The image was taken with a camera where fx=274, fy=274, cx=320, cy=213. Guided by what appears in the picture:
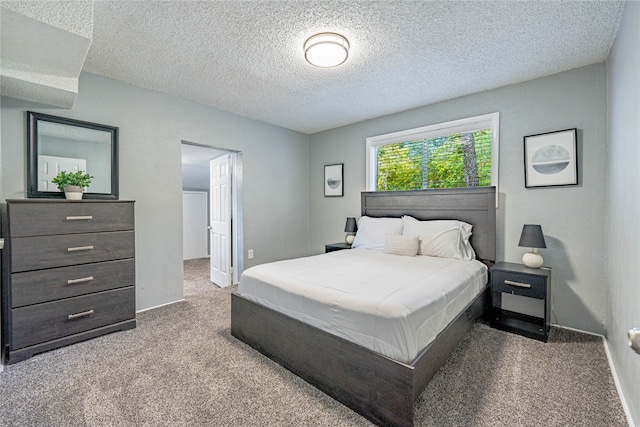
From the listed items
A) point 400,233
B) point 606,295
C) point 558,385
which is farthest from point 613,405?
point 400,233

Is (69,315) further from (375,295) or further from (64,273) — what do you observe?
(375,295)

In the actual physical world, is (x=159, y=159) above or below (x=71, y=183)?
above

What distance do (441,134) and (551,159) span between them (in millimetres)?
1183

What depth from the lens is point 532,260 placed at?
2.56 metres

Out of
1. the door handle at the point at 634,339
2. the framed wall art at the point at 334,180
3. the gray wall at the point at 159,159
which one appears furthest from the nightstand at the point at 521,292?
the gray wall at the point at 159,159

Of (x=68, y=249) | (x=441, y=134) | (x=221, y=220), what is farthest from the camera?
(x=221, y=220)

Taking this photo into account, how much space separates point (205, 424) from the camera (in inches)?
56.7

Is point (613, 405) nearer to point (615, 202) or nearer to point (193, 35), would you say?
point (615, 202)

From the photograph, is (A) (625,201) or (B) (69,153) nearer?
(A) (625,201)

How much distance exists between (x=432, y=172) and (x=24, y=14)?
380 centimetres

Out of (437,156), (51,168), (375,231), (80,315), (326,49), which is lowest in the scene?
(80,315)

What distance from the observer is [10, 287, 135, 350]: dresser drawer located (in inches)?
79.4

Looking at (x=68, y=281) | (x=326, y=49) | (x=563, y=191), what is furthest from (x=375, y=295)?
(x=68, y=281)

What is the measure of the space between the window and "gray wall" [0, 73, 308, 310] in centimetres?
168
